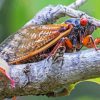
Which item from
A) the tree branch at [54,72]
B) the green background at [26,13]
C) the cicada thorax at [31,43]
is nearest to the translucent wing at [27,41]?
the cicada thorax at [31,43]

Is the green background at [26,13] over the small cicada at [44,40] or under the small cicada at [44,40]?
over

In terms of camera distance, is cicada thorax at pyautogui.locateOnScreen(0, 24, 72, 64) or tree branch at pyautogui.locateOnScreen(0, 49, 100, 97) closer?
tree branch at pyautogui.locateOnScreen(0, 49, 100, 97)

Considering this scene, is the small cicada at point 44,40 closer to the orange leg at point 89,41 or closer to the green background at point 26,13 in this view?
the orange leg at point 89,41

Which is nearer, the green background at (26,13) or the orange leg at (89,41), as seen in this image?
the orange leg at (89,41)

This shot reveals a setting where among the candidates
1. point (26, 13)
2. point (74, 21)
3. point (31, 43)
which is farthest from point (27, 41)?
point (26, 13)

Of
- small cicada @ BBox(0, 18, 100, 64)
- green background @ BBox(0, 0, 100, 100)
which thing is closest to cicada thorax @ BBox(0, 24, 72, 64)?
small cicada @ BBox(0, 18, 100, 64)

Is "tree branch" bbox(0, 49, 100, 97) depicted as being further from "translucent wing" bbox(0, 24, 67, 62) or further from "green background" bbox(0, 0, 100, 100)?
"green background" bbox(0, 0, 100, 100)

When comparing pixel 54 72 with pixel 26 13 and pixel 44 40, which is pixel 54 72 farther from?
pixel 26 13

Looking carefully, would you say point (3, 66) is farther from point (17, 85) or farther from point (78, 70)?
point (78, 70)

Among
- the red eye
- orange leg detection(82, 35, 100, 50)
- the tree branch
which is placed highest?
the red eye
